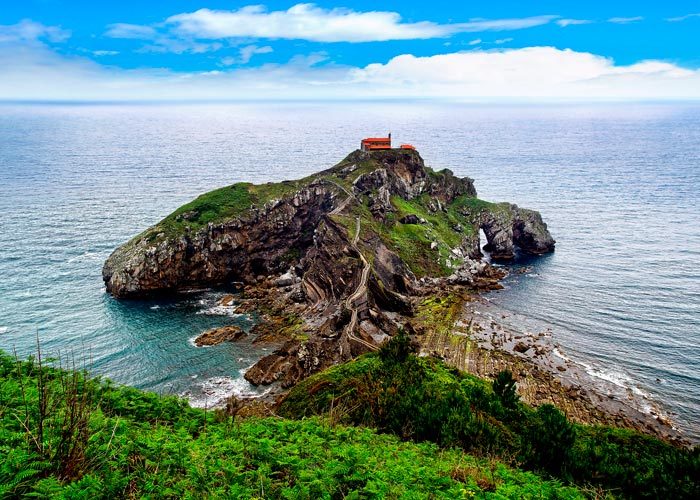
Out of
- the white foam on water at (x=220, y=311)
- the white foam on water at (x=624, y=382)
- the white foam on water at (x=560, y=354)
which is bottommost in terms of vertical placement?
the white foam on water at (x=624, y=382)

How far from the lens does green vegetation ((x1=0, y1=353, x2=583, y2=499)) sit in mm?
12297

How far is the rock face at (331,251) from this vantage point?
206ft

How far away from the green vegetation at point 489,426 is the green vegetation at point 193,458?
3207mm

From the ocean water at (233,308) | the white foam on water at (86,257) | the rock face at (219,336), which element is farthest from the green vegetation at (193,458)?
the white foam on water at (86,257)

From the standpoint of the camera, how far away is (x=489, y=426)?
27.1m

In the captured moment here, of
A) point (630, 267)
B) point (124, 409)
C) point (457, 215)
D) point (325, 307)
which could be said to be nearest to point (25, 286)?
point (325, 307)

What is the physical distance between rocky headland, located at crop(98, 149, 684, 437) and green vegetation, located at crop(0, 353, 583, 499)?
32.0 m

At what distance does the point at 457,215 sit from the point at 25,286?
8768cm

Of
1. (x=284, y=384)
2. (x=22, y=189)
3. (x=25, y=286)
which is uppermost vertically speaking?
(x=22, y=189)

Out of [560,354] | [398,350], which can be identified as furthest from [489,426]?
[560,354]

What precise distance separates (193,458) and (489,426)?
1856 centimetres

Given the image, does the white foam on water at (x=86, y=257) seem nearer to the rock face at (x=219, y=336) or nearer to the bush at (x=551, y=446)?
the rock face at (x=219, y=336)

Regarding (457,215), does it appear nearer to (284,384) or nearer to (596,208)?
(596,208)

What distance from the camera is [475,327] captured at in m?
65.8
